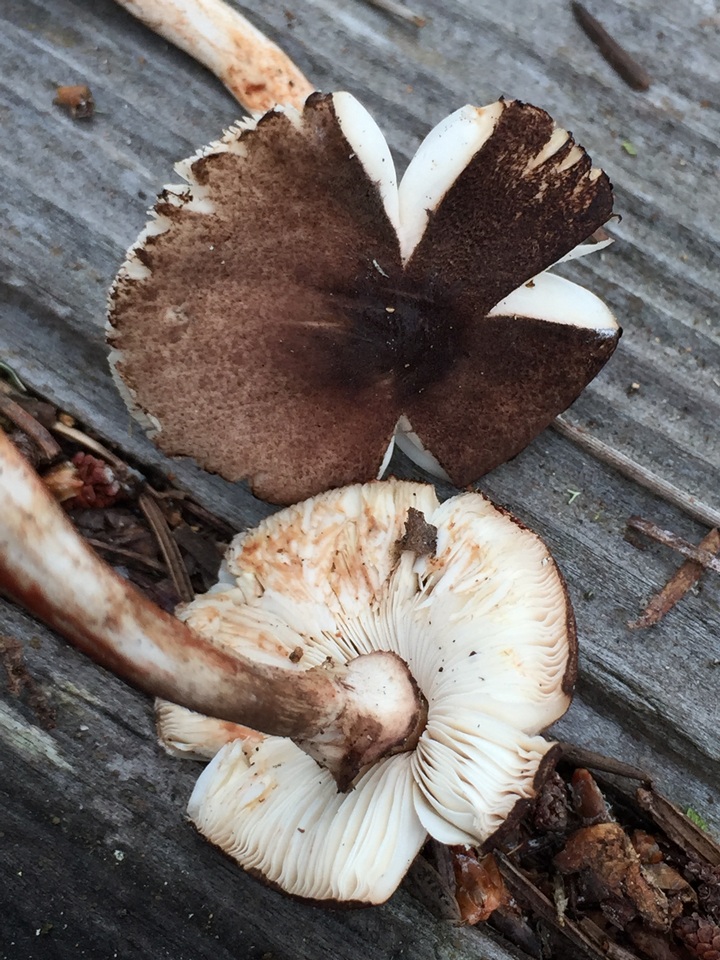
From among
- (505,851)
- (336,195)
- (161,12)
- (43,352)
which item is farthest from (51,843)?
(161,12)

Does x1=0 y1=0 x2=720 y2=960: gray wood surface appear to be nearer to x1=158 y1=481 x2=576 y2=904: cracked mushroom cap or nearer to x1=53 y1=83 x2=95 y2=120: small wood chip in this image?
x1=53 y1=83 x2=95 y2=120: small wood chip

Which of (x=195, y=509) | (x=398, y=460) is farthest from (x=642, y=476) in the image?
(x=195, y=509)

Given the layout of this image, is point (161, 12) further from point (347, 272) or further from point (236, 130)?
point (347, 272)

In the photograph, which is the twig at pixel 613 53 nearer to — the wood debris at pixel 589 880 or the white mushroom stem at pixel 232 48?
the white mushroom stem at pixel 232 48

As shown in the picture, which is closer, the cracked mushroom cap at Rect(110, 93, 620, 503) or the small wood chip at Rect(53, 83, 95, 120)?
the cracked mushroom cap at Rect(110, 93, 620, 503)

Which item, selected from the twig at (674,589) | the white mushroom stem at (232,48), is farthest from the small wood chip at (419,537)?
the white mushroom stem at (232,48)

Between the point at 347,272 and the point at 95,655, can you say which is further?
the point at 347,272

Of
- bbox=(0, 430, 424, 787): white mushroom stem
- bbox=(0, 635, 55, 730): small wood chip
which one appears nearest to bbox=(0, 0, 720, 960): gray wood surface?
bbox=(0, 635, 55, 730): small wood chip
